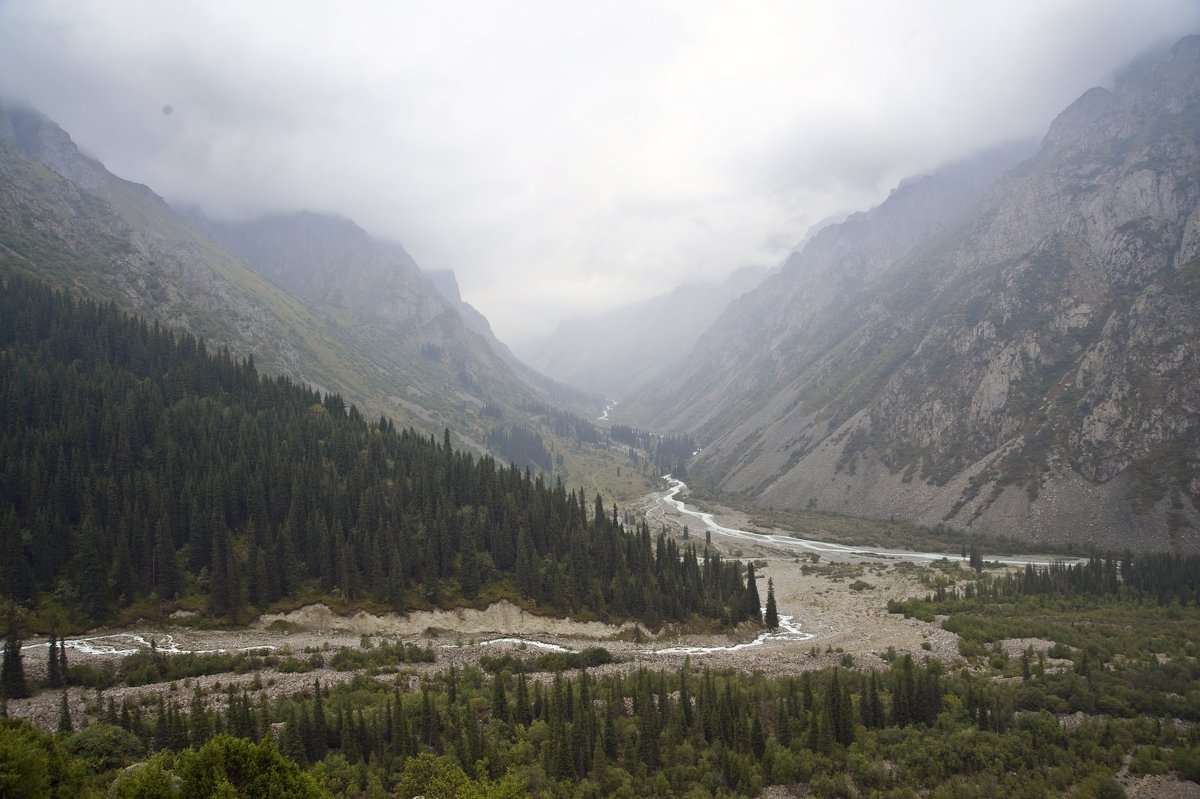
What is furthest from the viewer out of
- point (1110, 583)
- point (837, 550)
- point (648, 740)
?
point (837, 550)

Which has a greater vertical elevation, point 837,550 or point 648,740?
point 648,740

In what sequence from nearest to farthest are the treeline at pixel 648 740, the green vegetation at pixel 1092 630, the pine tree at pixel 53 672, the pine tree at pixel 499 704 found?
1. the treeline at pixel 648 740
2. the pine tree at pixel 499 704
3. the pine tree at pixel 53 672
4. the green vegetation at pixel 1092 630

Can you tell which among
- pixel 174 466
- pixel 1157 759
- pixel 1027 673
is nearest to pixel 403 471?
pixel 174 466

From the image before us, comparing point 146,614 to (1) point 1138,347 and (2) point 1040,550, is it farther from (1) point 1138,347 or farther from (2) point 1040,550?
(1) point 1138,347

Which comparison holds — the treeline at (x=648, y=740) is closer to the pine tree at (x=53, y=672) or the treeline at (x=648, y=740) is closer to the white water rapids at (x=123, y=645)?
the pine tree at (x=53, y=672)

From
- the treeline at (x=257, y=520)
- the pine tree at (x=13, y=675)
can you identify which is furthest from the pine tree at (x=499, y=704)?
the treeline at (x=257, y=520)

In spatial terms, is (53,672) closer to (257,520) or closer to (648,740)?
(257,520)

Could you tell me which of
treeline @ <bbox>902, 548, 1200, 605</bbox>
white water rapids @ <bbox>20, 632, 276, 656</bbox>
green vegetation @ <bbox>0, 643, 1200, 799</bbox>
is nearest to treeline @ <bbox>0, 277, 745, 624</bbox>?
white water rapids @ <bbox>20, 632, 276, 656</bbox>

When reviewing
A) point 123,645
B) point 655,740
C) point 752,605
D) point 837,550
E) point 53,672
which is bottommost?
point 837,550

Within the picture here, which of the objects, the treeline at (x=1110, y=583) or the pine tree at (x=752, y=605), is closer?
the pine tree at (x=752, y=605)

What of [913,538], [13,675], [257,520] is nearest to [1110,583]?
[913,538]
